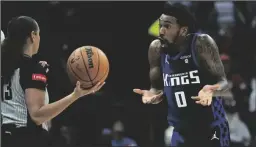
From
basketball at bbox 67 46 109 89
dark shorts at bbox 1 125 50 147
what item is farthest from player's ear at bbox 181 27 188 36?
dark shorts at bbox 1 125 50 147

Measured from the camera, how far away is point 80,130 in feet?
28.1

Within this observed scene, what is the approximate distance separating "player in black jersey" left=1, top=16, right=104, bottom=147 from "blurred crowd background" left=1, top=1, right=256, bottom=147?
3.83 meters

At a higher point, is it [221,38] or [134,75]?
[221,38]

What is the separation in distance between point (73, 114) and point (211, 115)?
3962 millimetres

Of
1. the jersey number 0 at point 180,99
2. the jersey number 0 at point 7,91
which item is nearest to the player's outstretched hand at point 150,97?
the jersey number 0 at point 180,99

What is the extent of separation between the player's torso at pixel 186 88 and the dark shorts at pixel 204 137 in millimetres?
88

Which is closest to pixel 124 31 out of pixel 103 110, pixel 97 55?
pixel 103 110

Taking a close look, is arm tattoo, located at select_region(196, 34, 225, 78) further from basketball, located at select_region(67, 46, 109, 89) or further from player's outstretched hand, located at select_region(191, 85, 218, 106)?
basketball, located at select_region(67, 46, 109, 89)

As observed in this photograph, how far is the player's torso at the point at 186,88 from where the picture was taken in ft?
16.5

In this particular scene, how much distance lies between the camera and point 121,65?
29.8 ft

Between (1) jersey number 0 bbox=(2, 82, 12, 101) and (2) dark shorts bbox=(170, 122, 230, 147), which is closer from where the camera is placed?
(1) jersey number 0 bbox=(2, 82, 12, 101)

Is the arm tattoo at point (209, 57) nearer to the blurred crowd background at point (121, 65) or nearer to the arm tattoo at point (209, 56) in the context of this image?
the arm tattoo at point (209, 56)

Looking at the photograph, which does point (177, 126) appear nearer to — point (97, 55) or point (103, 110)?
point (97, 55)

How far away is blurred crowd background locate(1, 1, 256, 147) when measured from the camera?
8.20 meters
